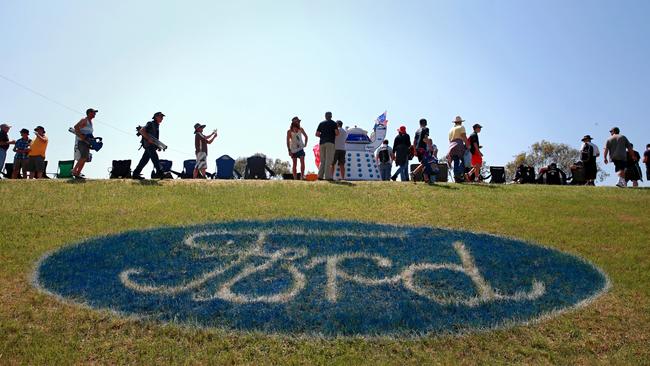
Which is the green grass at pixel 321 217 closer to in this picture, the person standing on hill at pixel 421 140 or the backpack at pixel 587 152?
the person standing on hill at pixel 421 140

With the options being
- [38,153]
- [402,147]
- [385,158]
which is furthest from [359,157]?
[38,153]

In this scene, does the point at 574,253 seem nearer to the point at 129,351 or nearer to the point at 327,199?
the point at 327,199

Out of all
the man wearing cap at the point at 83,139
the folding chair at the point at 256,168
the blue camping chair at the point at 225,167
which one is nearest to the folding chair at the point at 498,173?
the folding chair at the point at 256,168

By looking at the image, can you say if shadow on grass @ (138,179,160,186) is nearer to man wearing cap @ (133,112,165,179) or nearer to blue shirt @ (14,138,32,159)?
man wearing cap @ (133,112,165,179)

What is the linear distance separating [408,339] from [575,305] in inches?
113

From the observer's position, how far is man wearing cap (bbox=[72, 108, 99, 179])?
1628 centimetres

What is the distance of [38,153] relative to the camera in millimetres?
18219

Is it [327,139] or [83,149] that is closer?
[83,149]

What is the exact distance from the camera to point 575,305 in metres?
8.45

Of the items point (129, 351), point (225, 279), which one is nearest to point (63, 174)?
point (225, 279)

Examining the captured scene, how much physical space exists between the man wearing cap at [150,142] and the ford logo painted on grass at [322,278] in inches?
223

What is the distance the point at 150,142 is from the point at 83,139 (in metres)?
2.01

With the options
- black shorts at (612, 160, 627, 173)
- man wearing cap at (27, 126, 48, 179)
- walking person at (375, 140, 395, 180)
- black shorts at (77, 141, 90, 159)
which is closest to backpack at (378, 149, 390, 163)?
walking person at (375, 140, 395, 180)

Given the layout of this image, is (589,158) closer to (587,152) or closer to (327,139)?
(587,152)
